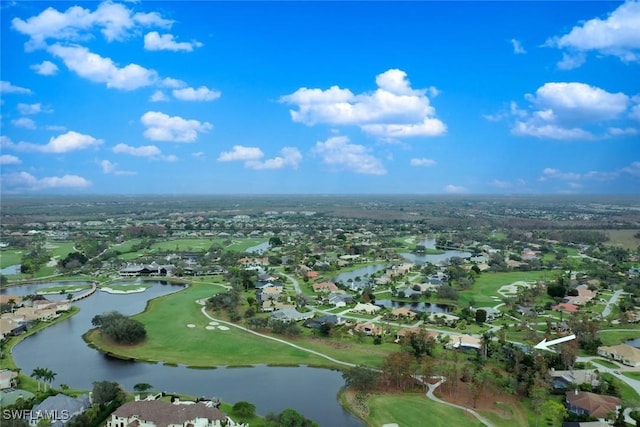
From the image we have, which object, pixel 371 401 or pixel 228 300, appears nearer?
pixel 371 401

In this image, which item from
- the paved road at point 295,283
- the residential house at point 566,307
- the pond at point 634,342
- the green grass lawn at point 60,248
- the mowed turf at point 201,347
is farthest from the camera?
the green grass lawn at point 60,248

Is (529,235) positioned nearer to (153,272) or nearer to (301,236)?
(301,236)

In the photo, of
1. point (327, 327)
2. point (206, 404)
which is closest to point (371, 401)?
point (206, 404)

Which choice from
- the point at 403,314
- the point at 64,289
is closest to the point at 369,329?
the point at 403,314

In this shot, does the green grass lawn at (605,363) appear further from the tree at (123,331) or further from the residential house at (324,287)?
the tree at (123,331)

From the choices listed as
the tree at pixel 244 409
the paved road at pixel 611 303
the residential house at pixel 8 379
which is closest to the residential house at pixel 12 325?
the residential house at pixel 8 379

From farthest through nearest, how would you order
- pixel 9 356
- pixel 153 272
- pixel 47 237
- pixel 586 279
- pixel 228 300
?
pixel 47 237 < pixel 153 272 < pixel 586 279 < pixel 228 300 < pixel 9 356
